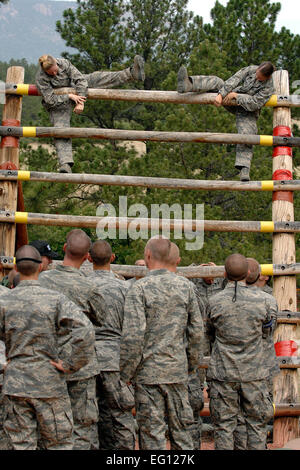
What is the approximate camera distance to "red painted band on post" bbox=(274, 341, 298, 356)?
6.87 metres

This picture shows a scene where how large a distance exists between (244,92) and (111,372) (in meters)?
3.60

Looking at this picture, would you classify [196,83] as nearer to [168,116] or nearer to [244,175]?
[244,175]

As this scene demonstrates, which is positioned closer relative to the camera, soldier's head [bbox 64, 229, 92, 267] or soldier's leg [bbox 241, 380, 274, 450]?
soldier's head [bbox 64, 229, 92, 267]

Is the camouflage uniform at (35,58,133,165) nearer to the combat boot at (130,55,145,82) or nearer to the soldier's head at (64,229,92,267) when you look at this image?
the combat boot at (130,55,145,82)

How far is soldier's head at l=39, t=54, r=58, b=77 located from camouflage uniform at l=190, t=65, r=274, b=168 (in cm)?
148

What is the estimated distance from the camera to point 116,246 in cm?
1808

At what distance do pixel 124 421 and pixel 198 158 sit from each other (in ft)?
30.0

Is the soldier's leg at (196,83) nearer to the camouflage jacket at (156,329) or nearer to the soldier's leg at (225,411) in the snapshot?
the camouflage jacket at (156,329)

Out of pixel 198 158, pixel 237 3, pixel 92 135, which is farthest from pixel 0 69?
pixel 92 135

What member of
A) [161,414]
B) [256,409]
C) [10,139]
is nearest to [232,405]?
[256,409]

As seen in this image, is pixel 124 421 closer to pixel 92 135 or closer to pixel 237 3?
pixel 92 135

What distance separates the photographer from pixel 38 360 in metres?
4.09

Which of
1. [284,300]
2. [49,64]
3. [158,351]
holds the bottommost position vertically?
[158,351]

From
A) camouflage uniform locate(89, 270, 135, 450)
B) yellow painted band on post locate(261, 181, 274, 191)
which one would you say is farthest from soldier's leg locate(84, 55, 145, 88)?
camouflage uniform locate(89, 270, 135, 450)
